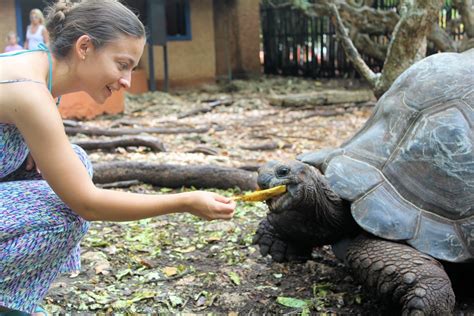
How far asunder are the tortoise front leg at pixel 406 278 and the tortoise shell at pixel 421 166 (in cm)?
5

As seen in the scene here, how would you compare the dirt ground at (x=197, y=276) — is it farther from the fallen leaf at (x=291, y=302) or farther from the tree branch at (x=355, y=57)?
the tree branch at (x=355, y=57)

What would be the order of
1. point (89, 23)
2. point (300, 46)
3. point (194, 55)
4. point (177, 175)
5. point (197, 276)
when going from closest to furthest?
point (89, 23), point (197, 276), point (177, 175), point (194, 55), point (300, 46)

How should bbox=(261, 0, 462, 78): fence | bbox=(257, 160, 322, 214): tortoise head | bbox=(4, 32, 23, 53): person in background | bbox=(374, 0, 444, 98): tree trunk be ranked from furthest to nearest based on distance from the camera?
1. bbox=(261, 0, 462, 78): fence
2. bbox=(4, 32, 23, 53): person in background
3. bbox=(374, 0, 444, 98): tree trunk
4. bbox=(257, 160, 322, 214): tortoise head

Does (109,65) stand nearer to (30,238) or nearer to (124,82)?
(124,82)

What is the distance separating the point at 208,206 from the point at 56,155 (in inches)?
16.7

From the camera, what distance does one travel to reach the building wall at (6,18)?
959 cm

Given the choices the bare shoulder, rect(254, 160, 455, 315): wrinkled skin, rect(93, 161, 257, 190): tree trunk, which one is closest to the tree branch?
rect(93, 161, 257, 190): tree trunk

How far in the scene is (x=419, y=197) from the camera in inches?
86.4

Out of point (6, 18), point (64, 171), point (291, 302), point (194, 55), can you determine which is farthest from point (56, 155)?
point (194, 55)

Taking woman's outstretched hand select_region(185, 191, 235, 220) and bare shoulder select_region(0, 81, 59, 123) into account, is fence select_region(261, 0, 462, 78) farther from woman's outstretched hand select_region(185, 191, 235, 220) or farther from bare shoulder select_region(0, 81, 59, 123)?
bare shoulder select_region(0, 81, 59, 123)

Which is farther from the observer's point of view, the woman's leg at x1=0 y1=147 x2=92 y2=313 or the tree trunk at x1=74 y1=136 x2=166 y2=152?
the tree trunk at x1=74 y1=136 x2=166 y2=152

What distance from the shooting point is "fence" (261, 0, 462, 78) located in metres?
12.8

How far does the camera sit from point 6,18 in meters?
9.66

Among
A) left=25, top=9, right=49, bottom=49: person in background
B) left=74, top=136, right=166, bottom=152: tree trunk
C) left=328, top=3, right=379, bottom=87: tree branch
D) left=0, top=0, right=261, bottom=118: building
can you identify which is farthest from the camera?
left=0, top=0, right=261, bottom=118: building
